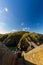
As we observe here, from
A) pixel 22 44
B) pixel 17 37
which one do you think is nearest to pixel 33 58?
pixel 22 44

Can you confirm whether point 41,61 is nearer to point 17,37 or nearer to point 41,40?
point 41,40

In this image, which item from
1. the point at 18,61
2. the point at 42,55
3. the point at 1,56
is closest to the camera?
the point at 1,56

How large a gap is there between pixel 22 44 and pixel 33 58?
17139 mm

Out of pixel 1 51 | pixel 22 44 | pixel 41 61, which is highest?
pixel 22 44

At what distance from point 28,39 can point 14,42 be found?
3.01 meters

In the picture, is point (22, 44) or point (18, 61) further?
point (22, 44)

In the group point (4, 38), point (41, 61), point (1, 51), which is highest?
point (4, 38)

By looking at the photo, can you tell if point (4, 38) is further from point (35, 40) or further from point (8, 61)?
point (8, 61)

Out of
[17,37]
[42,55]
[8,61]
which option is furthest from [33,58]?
[17,37]

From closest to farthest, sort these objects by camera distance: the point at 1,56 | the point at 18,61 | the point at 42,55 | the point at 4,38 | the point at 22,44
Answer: the point at 1,56, the point at 42,55, the point at 18,61, the point at 22,44, the point at 4,38

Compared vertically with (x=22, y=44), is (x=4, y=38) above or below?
above

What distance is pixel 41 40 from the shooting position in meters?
26.6

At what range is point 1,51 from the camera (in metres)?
7.70

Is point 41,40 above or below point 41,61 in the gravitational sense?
above
